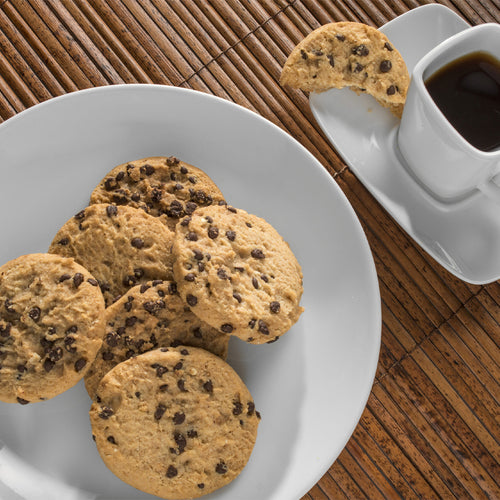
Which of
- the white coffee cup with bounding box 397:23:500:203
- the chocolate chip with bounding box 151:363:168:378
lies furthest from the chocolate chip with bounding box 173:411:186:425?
the white coffee cup with bounding box 397:23:500:203

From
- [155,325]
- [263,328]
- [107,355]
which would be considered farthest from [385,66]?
[107,355]

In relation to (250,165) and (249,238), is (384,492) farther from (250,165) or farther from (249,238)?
(250,165)

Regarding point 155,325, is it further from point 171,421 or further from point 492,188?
point 492,188

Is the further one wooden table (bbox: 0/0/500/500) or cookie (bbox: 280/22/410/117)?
wooden table (bbox: 0/0/500/500)

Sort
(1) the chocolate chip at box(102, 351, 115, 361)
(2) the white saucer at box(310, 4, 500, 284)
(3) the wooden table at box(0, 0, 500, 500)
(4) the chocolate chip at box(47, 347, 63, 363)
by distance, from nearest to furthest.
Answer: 1. (4) the chocolate chip at box(47, 347, 63, 363)
2. (1) the chocolate chip at box(102, 351, 115, 361)
3. (2) the white saucer at box(310, 4, 500, 284)
4. (3) the wooden table at box(0, 0, 500, 500)

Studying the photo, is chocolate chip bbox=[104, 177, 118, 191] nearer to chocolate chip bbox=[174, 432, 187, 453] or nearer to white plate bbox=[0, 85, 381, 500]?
white plate bbox=[0, 85, 381, 500]

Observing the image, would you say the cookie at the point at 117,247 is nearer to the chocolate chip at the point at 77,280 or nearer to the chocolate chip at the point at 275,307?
the chocolate chip at the point at 77,280
